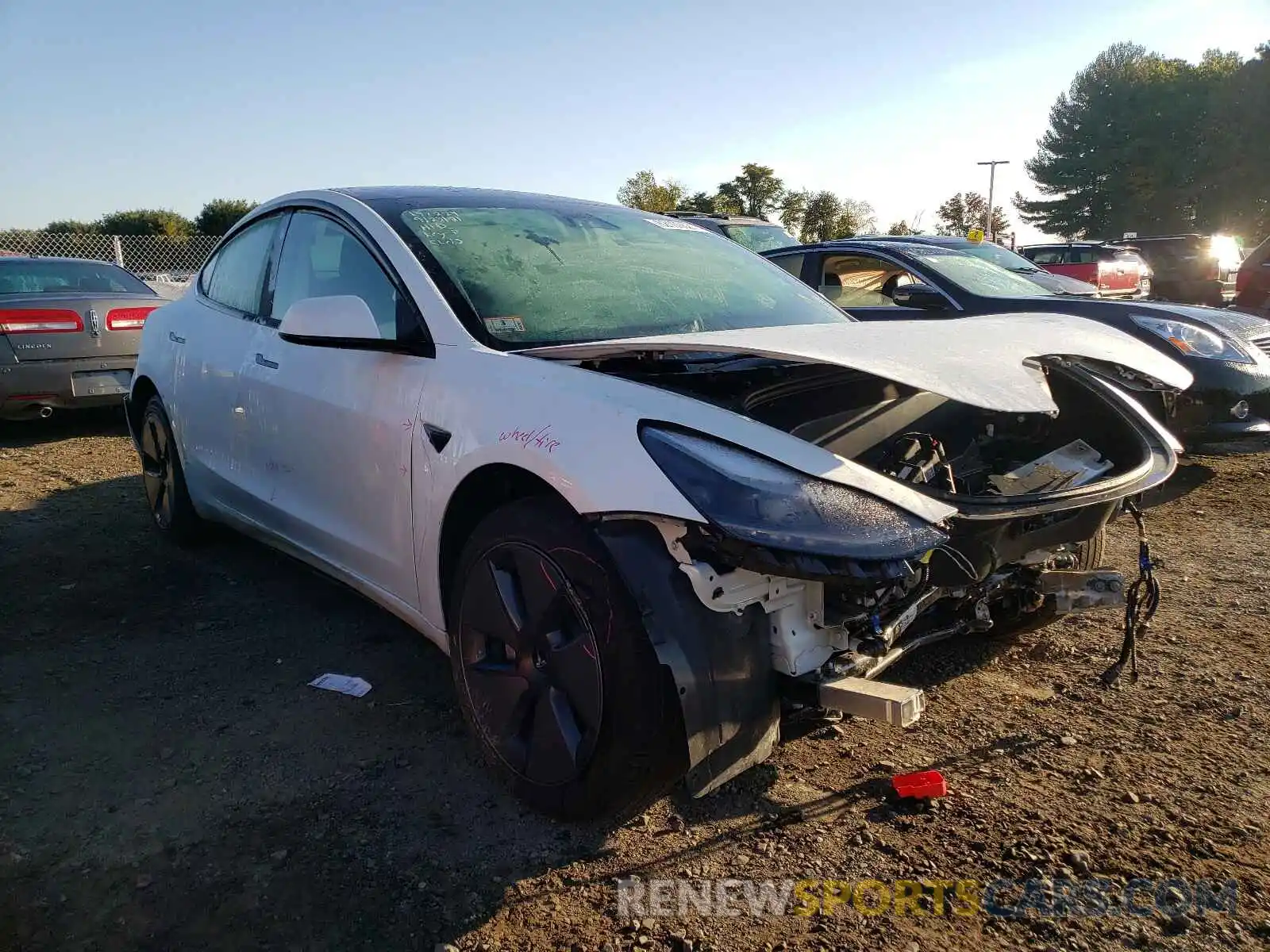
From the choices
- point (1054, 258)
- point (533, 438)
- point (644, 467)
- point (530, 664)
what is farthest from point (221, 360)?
point (1054, 258)

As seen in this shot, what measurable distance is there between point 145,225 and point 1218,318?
120ft

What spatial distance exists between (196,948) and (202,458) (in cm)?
255

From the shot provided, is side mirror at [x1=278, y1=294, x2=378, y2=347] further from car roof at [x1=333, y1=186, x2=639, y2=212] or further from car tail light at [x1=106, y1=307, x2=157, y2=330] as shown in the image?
car tail light at [x1=106, y1=307, x2=157, y2=330]

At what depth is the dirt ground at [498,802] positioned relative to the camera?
1.93 metres

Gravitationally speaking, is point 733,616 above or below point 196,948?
above

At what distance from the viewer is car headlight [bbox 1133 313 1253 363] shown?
17.5ft

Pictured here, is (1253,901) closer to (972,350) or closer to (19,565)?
(972,350)

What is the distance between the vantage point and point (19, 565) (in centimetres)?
436

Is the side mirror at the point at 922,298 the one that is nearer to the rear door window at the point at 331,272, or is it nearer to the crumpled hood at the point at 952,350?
the crumpled hood at the point at 952,350

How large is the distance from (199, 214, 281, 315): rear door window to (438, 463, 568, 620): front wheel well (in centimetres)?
169

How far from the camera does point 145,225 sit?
3394cm

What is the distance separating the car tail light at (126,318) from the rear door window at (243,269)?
11.3 ft

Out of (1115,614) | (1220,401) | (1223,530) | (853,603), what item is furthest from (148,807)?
(1220,401)

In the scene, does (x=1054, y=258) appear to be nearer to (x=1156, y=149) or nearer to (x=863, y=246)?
(x=863, y=246)
